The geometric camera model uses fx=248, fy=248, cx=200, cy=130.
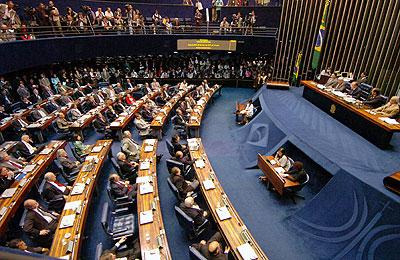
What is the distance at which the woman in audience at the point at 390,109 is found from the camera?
22.9 ft

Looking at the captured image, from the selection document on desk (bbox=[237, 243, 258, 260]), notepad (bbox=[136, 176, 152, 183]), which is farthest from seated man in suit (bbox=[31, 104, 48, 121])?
document on desk (bbox=[237, 243, 258, 260])

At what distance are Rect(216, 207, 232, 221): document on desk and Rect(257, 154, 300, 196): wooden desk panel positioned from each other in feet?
6.28

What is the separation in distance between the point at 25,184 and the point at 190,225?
168 inches

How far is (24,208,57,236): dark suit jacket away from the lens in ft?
15.8

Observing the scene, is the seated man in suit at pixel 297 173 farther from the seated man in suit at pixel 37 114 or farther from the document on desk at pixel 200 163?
the seated man in suit at pixel 37 114

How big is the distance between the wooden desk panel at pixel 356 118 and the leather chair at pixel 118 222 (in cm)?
667

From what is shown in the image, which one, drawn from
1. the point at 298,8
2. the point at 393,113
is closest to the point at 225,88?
the point at 298,8

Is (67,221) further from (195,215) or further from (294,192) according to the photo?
(294,192)

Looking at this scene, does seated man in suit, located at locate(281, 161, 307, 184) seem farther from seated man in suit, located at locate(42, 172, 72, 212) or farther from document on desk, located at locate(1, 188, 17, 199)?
document on desk, located at locate(1, 188, 17, 199)

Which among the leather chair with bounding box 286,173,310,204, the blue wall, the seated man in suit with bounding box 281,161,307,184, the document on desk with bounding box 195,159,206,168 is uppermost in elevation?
the blue wall

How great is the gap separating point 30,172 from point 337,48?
45.5 ft

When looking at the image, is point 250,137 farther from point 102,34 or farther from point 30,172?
point 102,34

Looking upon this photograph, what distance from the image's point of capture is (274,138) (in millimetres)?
8758

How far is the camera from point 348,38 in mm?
11828
